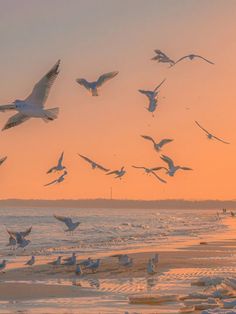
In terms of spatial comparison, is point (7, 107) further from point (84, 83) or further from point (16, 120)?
point (84, 83)

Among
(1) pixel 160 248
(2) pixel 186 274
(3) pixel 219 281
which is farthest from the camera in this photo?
(1) pixel 160 248

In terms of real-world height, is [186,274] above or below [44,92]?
below

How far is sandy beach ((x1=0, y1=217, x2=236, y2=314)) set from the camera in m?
16.8

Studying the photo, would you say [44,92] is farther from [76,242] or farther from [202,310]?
[76,242]

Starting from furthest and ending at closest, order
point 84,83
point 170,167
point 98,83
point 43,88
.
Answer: point 170,167
point 84,83
point 98,83
point 43,88

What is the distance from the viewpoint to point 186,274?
23266 mm

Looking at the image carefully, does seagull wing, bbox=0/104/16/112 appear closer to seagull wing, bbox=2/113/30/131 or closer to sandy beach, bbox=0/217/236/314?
seagull wing, bbox=2/113/30/131

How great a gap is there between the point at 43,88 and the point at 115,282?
9.50m

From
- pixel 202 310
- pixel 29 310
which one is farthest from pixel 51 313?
pixel 202 310

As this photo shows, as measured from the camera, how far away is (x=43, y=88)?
13.1 metres

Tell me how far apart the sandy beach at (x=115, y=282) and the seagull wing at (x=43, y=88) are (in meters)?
5.00

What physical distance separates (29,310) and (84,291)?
10.4ft

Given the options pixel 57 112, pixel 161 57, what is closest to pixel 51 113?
pixel 57 112

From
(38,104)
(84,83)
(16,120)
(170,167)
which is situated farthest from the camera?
(170,167)
